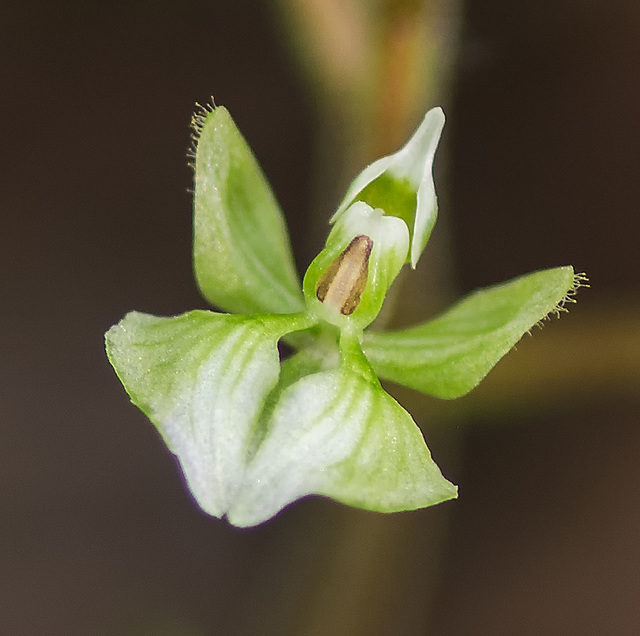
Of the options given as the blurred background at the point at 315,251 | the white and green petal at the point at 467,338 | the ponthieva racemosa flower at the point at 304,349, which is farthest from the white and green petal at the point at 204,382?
the blurred background at the point at 315,251

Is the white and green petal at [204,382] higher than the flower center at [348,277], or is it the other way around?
the flower center at [348,277]

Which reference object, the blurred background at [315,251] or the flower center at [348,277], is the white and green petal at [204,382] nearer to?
the flower center at [348,277]

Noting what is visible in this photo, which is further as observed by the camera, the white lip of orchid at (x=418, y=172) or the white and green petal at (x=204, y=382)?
the white lip of orchid at (x=418, y=172)

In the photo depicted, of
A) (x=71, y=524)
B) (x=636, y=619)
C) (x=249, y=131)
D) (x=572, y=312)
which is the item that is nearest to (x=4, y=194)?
(x=249, y=131)

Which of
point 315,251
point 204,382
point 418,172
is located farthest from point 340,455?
point 315,251

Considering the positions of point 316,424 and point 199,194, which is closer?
point 316,424

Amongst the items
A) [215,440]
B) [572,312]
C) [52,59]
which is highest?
[52,59]

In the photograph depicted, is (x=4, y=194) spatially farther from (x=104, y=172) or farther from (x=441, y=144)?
(x=441, y=144)

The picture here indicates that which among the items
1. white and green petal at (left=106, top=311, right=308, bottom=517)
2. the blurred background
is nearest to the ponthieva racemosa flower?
white and green petal at (left=106, top=311, right=308, bottom=517)
